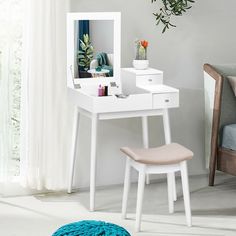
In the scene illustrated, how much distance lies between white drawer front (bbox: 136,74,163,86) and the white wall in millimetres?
294

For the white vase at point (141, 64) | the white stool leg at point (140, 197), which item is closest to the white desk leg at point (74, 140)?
the white vase at point (141, 64)

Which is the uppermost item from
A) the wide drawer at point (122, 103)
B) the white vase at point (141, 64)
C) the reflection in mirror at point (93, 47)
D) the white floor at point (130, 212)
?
the reflection in mirror at point (93, 47)

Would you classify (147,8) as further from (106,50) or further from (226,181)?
(226,181)

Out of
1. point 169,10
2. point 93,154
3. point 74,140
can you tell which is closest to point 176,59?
point 169,10

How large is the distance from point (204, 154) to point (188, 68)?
638 millimetres

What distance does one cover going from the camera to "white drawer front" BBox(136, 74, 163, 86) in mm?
4816

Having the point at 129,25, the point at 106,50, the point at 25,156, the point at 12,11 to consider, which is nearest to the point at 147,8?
the point at 129,25

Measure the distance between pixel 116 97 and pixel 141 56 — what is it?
1.84 feet

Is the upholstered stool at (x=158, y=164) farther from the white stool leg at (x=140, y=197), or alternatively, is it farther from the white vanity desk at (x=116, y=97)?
the white vanity desk at (x=116, y=97)

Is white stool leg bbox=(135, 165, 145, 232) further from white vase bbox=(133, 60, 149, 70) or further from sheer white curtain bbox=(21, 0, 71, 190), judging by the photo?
white vase bbox=(133, 60, 149, 70)

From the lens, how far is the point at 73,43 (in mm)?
4719

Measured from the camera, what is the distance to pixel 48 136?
191 inches

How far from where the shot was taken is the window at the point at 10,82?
15.4 ft

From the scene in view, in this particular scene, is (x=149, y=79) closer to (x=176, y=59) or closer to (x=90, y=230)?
(x=176, y=59)
